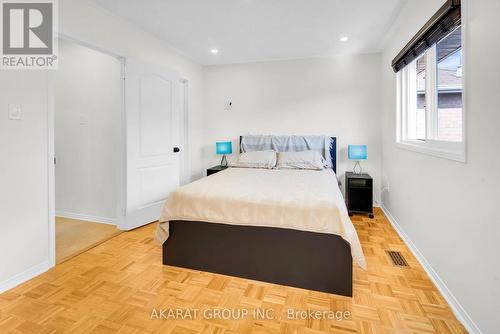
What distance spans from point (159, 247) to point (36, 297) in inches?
40.9

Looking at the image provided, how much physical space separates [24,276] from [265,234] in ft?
6.47

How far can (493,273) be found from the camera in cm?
129

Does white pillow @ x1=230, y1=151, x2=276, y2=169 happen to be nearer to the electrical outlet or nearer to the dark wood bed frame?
the dark wood bed frame

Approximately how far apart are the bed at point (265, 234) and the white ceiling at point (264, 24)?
190cm

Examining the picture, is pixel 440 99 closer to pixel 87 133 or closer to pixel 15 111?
pixel 15 111

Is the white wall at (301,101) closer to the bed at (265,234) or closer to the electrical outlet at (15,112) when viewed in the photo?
the bed at (265,234)

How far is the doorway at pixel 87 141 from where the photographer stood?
3223mm

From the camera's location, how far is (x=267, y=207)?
78.9 inches

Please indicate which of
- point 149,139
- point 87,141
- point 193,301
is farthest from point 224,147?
Result: point 193,301

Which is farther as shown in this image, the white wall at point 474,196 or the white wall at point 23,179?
the white wall at point 23,179

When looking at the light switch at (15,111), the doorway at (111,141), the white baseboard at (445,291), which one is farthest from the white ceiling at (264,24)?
the white baseboard at (445,291)

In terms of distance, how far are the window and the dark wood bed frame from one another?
1080 millimetres

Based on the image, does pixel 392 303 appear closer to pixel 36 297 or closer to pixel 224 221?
pixel 224 221

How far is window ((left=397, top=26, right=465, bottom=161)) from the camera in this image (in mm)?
1838
